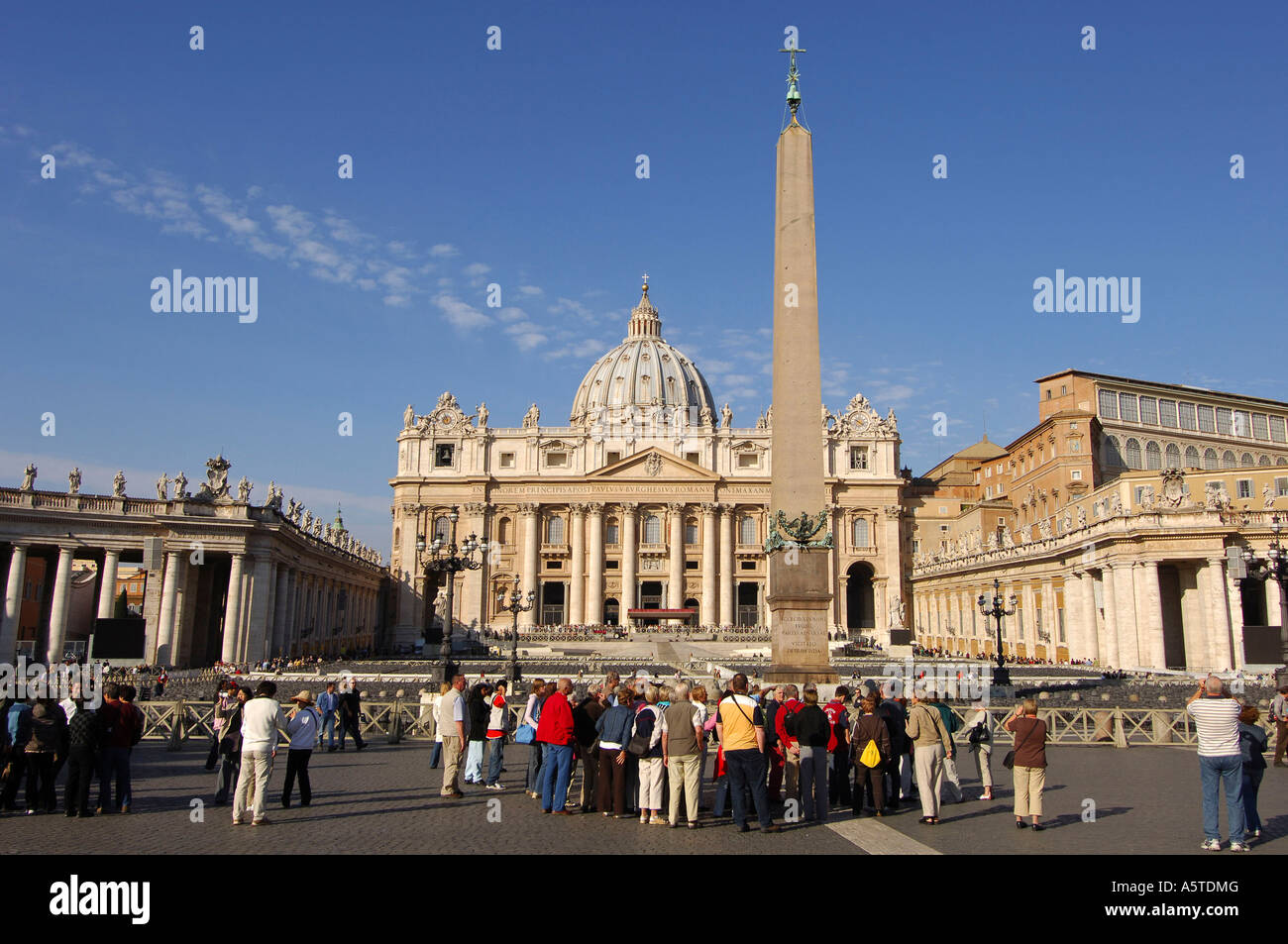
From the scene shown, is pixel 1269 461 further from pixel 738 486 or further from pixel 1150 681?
pixel 1150 681

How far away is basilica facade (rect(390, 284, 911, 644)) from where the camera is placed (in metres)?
78.4

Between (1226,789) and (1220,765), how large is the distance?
0.69 ft

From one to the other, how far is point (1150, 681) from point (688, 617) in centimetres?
5148

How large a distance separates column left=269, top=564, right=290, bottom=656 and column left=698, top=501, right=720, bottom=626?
4232 cm

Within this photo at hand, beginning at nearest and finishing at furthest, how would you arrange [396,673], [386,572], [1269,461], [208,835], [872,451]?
[208,835] → [396,673] → [1269,461] → [386,572] → [872,451]

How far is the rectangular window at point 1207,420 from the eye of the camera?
6316 centimetres

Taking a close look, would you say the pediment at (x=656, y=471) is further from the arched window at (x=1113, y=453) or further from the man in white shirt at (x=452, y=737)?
the man in white shirt at (x=452, y=737)

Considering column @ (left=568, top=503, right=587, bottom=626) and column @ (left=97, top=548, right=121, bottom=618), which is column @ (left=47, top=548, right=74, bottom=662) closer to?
column @ (left=97, top=548, right=121, bottom=618)

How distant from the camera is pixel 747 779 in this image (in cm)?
923

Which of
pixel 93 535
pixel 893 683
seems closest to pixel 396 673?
pixel 93 535

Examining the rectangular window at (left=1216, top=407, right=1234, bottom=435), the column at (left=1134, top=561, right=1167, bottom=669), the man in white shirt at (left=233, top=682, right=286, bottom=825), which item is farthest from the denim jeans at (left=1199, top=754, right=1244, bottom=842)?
the rectangular window at (left=1216, top=407, right=1234, bottom=435)

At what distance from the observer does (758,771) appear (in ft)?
29.9

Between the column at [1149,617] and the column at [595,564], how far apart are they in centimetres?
4828

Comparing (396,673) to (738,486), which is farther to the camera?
(738,486)
